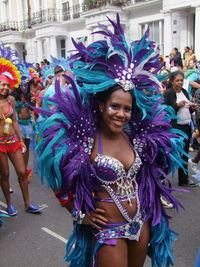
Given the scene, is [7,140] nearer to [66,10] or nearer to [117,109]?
[117,109]

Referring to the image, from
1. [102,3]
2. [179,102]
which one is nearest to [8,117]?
[179,102]

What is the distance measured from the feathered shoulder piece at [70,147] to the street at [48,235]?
157 cm

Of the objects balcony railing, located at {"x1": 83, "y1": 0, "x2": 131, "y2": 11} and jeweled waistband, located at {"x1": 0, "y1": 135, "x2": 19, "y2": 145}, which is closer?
jeweled waistband, located at {"x1": 0, "y1": 135, "x2": 19, "y2": 145}

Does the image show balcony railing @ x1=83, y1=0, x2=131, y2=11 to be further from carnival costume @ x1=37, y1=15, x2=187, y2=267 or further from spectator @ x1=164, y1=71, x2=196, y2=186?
carnival costume @ x1=37, y1=15, x2=187, y2=267

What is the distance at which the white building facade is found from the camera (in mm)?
15727

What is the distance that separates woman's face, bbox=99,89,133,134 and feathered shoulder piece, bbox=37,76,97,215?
13cm

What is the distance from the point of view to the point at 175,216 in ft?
14.0

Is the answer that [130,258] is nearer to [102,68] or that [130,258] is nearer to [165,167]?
[165,167]

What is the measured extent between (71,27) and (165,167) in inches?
937

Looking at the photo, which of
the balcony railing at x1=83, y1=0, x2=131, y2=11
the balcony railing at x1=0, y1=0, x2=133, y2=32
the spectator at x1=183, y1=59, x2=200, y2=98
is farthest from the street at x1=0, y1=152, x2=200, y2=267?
the balcony railing at x1=0, y1=0, x2=133, y2=32

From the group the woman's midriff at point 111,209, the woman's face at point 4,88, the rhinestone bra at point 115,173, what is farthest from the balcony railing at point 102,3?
the woman's midriff at point 111,209

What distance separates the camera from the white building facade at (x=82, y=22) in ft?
51.6

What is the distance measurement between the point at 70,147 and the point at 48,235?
222 cm

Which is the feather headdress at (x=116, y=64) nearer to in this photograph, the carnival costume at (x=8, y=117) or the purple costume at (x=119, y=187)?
the purple costume at (x=119, y=187)
